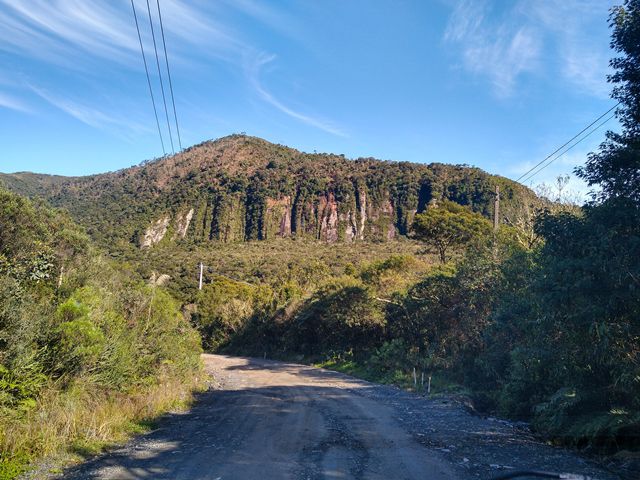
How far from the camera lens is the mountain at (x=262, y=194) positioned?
83000 mm

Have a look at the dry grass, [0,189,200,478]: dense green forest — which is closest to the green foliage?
[0,189,200,478]: dense green forest

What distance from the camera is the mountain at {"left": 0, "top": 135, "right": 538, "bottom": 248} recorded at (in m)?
83.0

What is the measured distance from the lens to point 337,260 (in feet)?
189

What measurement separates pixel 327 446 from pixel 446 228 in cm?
3000

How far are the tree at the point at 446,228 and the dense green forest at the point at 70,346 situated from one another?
83.7 ft

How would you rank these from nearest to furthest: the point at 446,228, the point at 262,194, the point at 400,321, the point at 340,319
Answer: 1. the point at 400,321
2. the point at 340,319
3. the point at 446,228
4. the point at 262,194

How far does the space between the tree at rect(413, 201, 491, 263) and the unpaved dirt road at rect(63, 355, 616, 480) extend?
23.5 meters

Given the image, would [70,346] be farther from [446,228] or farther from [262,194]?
[262,194]

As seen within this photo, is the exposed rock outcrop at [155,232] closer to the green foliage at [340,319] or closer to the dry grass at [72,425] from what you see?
the green foliage at [340,319]

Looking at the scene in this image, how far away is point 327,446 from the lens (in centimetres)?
818

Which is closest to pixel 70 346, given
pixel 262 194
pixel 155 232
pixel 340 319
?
pixel 340 319

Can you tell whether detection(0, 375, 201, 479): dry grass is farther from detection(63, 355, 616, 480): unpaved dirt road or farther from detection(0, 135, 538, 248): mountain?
detection(0, 135, 538, 248): mountain

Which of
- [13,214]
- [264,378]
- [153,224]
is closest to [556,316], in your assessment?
[13,214]

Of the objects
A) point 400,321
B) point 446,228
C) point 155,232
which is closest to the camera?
point 400,321
